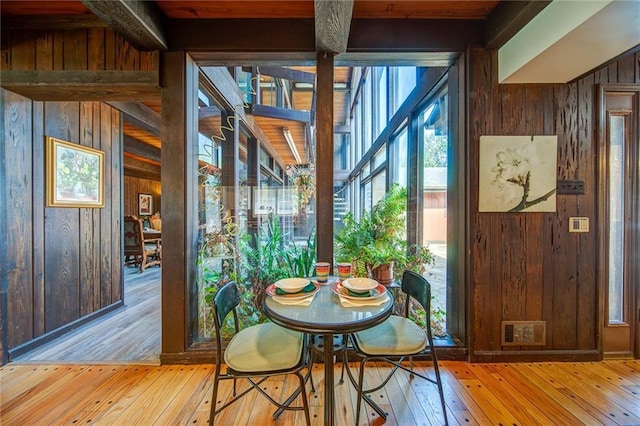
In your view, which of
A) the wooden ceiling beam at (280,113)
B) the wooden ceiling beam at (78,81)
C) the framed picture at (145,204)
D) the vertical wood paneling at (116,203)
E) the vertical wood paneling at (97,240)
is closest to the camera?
the wooden ceiling beam at (78,81)

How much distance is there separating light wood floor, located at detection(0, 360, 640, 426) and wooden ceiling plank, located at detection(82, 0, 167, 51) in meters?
2.44

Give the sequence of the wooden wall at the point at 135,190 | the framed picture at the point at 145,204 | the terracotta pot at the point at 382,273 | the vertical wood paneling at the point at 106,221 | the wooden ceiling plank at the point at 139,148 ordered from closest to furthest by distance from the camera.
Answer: the terracotta pot at the point at 382,273, the vertical wood paneling at the point at 106,221, the wooden ceiling plank at the point at 139,148, the wooden wall at the point at 135,190, the framed picture at the point at 145,204

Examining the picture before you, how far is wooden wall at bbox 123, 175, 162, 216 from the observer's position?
7.91 metres

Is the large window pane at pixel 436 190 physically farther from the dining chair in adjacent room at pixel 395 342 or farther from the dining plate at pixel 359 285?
the dining plate at pixel 359 285

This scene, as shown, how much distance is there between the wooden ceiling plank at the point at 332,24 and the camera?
1462 mm

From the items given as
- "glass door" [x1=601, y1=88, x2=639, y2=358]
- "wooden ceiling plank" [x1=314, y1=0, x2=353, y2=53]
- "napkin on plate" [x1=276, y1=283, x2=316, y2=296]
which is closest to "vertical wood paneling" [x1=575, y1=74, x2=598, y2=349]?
"glass door" [x1=601, y1=88, x2=639, y2=358]

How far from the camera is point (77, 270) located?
2.61 metres

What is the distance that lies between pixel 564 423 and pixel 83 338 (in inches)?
151

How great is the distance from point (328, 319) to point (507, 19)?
7.45ft

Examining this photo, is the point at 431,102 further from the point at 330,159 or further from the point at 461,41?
the point at 330,159

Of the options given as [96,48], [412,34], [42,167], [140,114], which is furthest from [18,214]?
[412,34]

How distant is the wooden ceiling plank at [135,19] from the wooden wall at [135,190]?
7.45 meters

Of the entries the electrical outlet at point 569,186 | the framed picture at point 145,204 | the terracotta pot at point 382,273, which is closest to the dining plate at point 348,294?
the terracotta pot at point 382,273

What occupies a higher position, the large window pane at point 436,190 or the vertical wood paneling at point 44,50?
the vertical wood paneling at point 44,50
